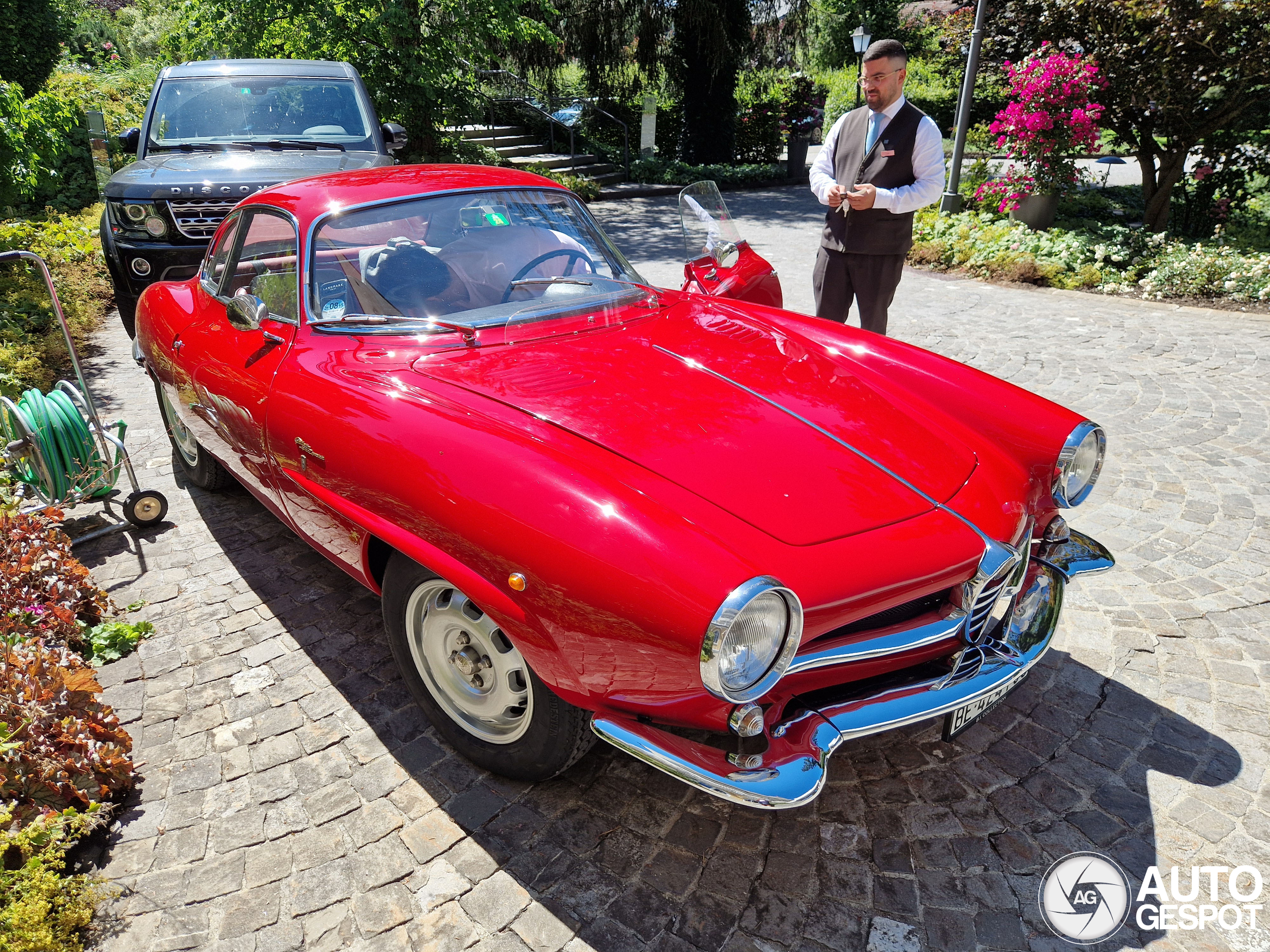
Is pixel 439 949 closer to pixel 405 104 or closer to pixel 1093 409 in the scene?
pixel 1093 409

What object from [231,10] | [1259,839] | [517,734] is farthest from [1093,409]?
[231,10]

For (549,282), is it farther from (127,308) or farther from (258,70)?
(258,70)

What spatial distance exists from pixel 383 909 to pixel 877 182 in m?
4.15

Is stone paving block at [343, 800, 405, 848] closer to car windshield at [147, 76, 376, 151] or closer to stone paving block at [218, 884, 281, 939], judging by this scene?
stone paving block at [218, 884, 281, 939]

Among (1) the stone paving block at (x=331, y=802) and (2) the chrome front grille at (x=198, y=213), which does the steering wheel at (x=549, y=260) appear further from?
A: (2) the chrome front grille at (x=198, y=213)

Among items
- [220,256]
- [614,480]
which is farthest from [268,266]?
[614,480]

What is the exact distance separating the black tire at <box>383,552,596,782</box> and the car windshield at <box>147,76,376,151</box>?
18.5ft

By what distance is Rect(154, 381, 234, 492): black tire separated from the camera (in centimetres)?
436

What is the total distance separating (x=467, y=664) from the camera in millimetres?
2492

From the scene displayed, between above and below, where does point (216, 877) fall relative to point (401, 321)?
below

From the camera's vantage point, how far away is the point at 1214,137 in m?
10.5

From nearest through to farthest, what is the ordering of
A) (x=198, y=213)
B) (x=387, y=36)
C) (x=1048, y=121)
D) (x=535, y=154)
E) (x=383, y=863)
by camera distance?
(x=383, y=863), (x=198, y=213), (x=1048, y=121), (x=387, y=36), (x=535, y=154)

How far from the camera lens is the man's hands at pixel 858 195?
4.41m

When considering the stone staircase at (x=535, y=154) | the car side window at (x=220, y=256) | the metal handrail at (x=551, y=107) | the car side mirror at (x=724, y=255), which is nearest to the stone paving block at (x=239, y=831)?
the car side window at (x=220, y=256)
